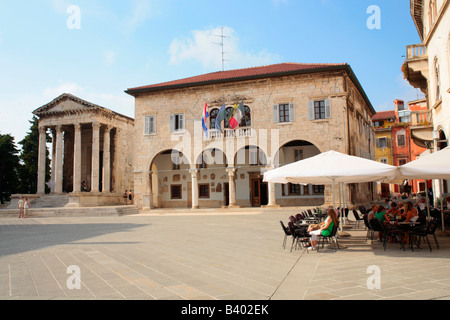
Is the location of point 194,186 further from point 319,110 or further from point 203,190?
point 319,110

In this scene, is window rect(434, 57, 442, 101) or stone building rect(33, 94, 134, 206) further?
stone building rect(33, 94, 134, 206)

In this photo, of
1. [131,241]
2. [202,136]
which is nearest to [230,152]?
[202,136]

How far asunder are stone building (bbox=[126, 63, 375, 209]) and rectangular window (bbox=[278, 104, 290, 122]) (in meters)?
0.07

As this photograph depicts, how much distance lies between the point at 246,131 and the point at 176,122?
219 inches

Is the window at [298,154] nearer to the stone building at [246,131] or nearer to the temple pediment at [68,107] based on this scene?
the stone building at [246,131]

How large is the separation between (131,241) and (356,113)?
72.0 feet

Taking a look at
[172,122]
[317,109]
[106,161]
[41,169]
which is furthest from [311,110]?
[41,169]

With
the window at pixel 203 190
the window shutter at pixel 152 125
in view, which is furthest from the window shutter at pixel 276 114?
the window shutter at pixel 152 125

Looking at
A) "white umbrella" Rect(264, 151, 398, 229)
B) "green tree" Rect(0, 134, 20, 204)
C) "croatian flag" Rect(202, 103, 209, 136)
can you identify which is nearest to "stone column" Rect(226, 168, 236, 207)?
"croatian flag" Rect(202, 103, 209, 136)

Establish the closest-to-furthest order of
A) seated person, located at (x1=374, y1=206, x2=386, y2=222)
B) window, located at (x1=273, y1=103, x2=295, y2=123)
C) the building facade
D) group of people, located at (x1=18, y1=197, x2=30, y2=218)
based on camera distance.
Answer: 1. seated person, located at (x1=374, y1=206, x2=386, y2=222)
2. the building facade
3. window, located at (x1=273, y1=103, x2=295, y2=123)
4. group of people, located at (x1=18, y1=197, x2=30, y2=218)

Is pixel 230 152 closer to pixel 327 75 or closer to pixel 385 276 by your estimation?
pixel 327 75

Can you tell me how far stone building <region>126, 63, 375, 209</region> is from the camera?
946 inches

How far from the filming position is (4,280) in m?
6.01

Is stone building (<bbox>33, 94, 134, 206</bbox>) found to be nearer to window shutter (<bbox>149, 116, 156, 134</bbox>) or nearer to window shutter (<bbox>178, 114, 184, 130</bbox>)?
window shutter (<bbox>149, 116, 156, 134</bbox>)
